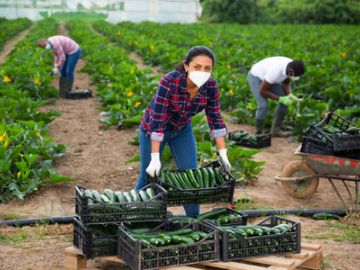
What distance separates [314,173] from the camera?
7.48 meters

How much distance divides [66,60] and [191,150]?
370 inches

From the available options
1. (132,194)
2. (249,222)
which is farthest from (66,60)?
(132,194)

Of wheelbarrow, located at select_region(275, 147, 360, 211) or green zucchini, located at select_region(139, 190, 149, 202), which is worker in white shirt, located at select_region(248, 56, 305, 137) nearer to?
wheelbarrow, located at select_region(275, 147, 360, 211)

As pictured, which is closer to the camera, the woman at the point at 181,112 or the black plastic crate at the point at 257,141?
the woman at the point at 181,112

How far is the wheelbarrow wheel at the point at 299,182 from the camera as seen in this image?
7.56 meters

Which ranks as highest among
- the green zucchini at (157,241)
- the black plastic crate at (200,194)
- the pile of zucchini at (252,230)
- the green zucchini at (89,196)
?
the green zucchini at (89,196)

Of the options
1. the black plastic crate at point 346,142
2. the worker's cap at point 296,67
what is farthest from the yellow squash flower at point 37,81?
the black plastic crate at point 346,142

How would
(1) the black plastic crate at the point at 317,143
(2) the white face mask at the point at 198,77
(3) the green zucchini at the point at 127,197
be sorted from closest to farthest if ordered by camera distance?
(3) the green zucchini at the point at 127,197
(2) the white face mask at the point at 198,77
(1) the black plastic crate at the point at 317,143

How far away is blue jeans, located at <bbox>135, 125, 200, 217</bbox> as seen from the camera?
5645mm

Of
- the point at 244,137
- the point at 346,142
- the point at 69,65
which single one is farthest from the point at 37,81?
the point at 346,142

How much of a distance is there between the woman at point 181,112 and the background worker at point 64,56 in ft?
28.8

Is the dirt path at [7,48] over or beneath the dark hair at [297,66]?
beneath

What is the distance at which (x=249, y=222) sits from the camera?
6645 mm

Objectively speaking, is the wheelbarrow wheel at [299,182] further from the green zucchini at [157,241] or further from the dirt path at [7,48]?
the dirt path at [7,48]
